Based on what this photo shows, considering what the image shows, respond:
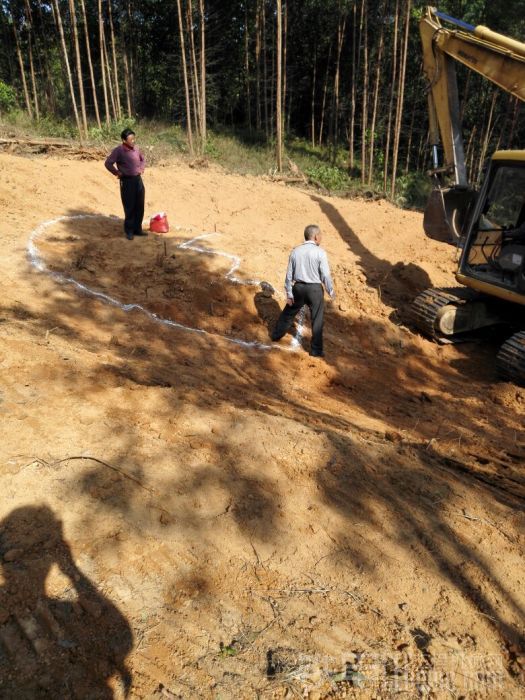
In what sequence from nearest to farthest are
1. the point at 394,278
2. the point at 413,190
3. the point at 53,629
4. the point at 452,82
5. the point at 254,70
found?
the point at 53,629, the point at 452,82, the point at 394,278, the point at 413,190, the point at 254,70

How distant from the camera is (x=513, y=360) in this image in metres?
6.68

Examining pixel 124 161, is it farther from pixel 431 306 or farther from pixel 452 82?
pixel 452 82

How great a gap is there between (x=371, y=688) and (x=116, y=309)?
5.55 m

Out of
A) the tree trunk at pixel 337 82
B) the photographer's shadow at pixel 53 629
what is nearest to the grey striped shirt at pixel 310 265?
the photographer's shadow at pixel 53 629

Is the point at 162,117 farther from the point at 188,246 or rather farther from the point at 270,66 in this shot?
the point at 188,246

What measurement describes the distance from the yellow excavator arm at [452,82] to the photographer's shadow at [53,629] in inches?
300

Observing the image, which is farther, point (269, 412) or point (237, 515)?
point (269, 412)

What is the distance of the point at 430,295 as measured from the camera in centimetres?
828

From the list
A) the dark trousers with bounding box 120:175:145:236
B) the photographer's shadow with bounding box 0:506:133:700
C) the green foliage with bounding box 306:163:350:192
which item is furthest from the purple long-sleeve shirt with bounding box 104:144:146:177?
the green foliage with bounding box 306:163:350:192

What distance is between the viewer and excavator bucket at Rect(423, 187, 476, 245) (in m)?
8.22

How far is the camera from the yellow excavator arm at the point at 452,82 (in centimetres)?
757

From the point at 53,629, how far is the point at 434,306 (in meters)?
7.09

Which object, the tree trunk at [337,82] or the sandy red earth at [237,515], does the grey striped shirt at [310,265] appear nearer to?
the sandy red earth at [237,515]

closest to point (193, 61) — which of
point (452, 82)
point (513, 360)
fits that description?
point (452, 82)
